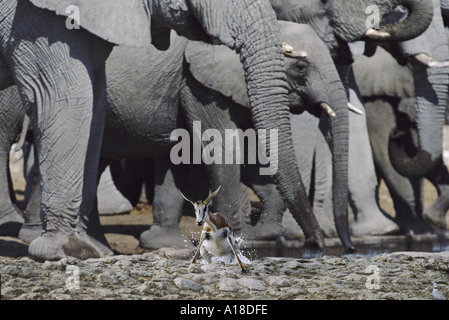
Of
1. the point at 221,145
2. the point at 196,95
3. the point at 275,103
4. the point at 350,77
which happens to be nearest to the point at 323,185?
the point at 350,77

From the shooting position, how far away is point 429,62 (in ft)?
29.3

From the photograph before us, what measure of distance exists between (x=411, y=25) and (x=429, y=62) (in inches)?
29.4

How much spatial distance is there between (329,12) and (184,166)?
1.52 m

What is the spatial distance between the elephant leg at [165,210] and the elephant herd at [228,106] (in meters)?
0.01

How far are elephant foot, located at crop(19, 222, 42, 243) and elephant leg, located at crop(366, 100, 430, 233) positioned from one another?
120 inches

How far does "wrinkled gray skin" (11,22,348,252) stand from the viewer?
741cm

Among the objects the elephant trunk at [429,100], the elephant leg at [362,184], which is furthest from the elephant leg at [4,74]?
the elephant trunk at [429,100]

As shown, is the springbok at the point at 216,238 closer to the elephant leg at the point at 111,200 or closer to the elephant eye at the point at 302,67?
the elephant eye at the point at 302,67

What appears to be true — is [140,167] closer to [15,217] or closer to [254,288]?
[15,217]

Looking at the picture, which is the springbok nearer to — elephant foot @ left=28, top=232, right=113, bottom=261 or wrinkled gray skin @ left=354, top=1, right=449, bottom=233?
elephant foot @ left=28, top=232, right=113, bottom=261

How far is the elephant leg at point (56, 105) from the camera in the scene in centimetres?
609

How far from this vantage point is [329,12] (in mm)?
8188

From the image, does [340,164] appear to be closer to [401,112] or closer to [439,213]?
[401,112]

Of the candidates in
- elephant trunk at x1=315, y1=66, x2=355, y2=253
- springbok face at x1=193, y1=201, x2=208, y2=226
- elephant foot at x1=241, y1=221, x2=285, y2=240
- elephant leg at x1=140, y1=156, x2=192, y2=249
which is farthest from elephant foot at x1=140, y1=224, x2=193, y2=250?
springbok face at x1=193, y1=201, x2=208, y2=226
